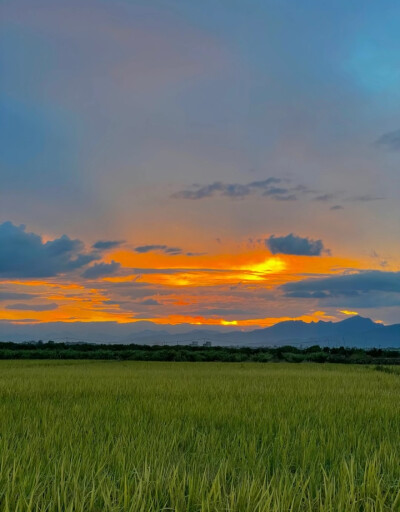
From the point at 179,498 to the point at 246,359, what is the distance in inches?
1191

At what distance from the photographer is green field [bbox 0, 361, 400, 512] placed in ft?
7.70

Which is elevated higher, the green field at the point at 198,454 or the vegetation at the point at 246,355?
the green field at the point at 198,454

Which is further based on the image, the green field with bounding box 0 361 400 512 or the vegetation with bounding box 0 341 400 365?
the vegetation with bounding box 0 341 400 365

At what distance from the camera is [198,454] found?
364 centimetres

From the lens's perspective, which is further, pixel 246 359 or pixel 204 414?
pixel 246 359

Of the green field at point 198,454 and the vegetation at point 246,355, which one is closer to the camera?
the green field at point 198,454

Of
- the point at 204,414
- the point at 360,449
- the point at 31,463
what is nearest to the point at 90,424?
the point at 204,414

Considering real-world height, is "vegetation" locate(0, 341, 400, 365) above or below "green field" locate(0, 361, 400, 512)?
below

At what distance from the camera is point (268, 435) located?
460 centimetres

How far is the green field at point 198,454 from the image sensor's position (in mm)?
2348

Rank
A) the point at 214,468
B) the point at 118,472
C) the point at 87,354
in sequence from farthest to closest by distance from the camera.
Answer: the point at 87,354
the point at 214,468
the point at 118,472

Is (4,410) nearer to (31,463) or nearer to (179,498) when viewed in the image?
(31,463)

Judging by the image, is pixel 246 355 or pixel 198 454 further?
pixel 246 355

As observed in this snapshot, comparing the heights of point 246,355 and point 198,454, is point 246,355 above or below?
below
